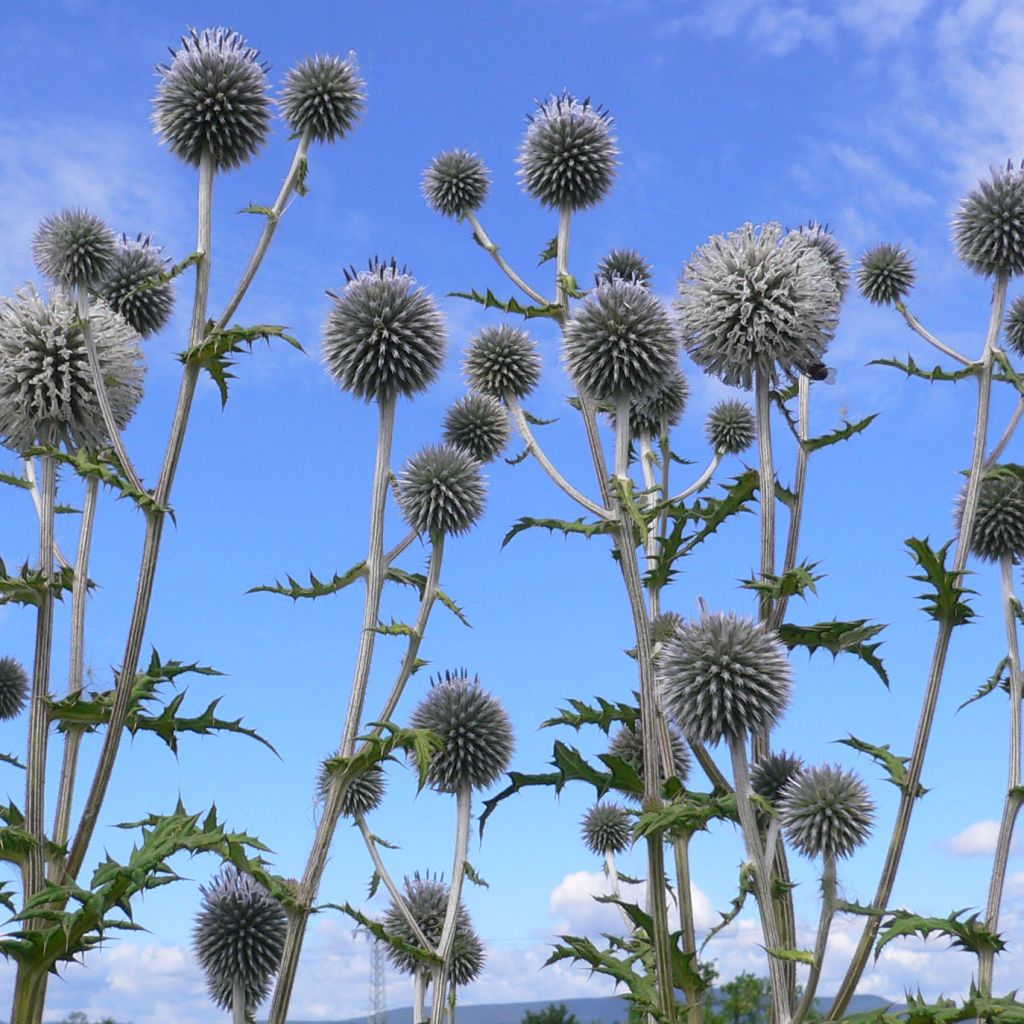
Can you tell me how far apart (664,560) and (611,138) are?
3.92 m

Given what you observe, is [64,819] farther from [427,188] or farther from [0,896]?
[427,188]

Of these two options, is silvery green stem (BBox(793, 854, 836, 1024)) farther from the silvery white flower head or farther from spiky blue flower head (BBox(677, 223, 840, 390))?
the silvery white flower head

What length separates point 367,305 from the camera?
702 cm

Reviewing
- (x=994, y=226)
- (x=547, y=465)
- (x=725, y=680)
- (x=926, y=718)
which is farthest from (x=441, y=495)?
(x=994, y=226)

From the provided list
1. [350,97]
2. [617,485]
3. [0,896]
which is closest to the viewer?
[0,896]

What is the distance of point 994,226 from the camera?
8.23 m

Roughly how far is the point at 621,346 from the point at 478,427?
2.03m

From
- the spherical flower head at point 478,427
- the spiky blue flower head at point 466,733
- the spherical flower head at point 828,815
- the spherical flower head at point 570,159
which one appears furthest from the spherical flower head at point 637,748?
the spherical flower head at point 570,159

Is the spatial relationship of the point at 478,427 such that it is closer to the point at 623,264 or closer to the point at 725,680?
the point at 623,264

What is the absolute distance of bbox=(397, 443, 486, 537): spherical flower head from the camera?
725 cm

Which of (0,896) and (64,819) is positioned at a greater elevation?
(64,819)

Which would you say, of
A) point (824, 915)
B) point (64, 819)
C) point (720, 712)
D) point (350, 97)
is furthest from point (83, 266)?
point (824, 915)

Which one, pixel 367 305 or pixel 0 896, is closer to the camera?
pixel 0 896

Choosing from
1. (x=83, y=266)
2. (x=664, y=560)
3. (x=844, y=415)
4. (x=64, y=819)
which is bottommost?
(x=64, y=819)
